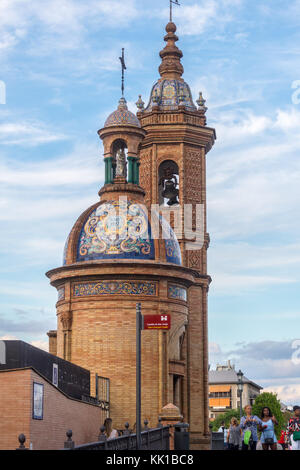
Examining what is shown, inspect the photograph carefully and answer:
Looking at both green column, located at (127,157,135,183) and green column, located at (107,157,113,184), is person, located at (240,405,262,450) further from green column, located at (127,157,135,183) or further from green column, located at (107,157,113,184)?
green column, located at (107,157,113,184)

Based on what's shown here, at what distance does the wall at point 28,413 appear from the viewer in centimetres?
2277

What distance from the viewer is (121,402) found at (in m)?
35.3

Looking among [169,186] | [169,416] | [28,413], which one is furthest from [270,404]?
[28,413]

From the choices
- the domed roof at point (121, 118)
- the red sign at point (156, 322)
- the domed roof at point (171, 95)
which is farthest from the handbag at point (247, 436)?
the domed roof at point (171, 95)

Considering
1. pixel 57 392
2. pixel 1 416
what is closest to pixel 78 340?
pixel 57 392

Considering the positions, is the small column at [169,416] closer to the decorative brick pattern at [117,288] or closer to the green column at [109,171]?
the decorative brick pattern at [117,288]

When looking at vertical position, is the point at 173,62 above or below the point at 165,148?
above

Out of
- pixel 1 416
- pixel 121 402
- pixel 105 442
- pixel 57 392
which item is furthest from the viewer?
pixel 121 402

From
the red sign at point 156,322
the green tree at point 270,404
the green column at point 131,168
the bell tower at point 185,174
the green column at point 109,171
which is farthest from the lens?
the green tree at point 270,404

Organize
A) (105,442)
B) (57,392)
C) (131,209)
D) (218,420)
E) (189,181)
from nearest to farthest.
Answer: (105,442), (57,392), (131,209), (189,181), (218,420)

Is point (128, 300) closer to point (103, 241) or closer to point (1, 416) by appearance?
point (103, 241)

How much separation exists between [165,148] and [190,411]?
14.9 m

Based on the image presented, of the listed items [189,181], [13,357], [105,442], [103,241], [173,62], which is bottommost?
[105,442]

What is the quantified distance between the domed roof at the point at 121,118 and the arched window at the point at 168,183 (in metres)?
10.3
